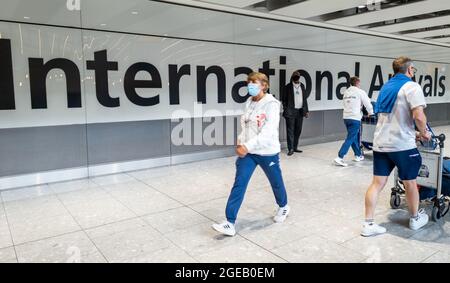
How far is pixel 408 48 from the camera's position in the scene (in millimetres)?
11234

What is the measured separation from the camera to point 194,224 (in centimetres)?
379

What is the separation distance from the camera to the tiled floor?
308 cm

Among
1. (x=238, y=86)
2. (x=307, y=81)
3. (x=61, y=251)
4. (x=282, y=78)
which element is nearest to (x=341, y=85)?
(x=307, y=81)

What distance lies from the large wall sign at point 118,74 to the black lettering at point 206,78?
19 mm

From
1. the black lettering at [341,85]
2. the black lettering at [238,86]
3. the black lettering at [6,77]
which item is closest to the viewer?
the black lettering at [6,77]

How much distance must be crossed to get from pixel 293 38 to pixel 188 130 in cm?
339

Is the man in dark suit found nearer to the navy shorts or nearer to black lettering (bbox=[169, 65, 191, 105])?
black lettering (bbox=[169, 65, 191, 105])

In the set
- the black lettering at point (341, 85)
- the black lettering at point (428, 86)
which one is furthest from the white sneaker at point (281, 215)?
the black lettering at point (428, 86)

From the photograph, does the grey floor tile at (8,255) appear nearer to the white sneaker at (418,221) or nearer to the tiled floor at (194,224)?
the tiled floor at (194,224)

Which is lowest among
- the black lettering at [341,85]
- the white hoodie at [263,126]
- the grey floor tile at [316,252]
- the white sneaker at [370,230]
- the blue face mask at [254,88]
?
the grey floor tile at [316,252]

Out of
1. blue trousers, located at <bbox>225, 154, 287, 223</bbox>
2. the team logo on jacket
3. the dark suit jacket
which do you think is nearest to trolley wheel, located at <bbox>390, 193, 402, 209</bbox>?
blue trousers, located at <bbox>225, 154, 287, 223</bbox>

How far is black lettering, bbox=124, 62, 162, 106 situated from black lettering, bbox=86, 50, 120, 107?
0.88ft

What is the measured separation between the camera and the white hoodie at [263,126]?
3.34 m
